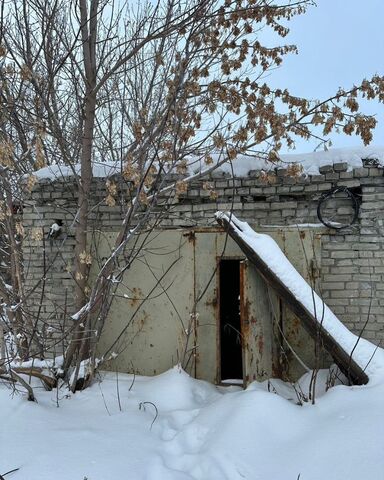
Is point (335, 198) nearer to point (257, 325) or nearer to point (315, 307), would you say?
point (315, 307)

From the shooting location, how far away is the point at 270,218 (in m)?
4.00

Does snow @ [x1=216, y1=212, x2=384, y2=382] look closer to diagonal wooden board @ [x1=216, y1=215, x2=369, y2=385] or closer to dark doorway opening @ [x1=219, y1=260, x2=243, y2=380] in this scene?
diagonal wooden board @ [x1=216, y1=215, x2=369, y2=385]

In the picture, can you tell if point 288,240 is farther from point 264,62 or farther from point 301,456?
point 264,62

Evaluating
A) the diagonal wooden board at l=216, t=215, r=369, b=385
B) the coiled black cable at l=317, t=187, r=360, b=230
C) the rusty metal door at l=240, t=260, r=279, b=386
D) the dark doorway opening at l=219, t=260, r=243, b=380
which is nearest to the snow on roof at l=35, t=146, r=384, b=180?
the coiled black cable at l=317, t=187, r=360, b=230

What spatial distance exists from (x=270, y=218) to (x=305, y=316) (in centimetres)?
110

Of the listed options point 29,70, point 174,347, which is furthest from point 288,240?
point 29,70

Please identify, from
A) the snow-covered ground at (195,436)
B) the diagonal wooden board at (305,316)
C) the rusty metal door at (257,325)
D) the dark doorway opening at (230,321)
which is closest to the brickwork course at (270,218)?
the diagonal wooden board at (305,316)

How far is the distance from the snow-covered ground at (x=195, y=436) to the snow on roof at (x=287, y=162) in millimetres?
1893

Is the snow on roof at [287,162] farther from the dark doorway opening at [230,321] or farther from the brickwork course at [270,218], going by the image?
the dark doorway opening at [230,321]

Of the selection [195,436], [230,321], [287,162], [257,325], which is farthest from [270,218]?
[195,436]

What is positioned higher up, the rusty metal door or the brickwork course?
the brickwork course

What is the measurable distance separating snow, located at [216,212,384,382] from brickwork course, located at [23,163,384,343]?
38cm

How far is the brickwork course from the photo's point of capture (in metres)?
3.67

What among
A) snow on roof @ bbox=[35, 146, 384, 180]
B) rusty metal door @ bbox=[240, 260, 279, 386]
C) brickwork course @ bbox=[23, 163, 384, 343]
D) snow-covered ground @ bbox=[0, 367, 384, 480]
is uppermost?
snow on roof @ bbox=[35, 146, 384, 180]
